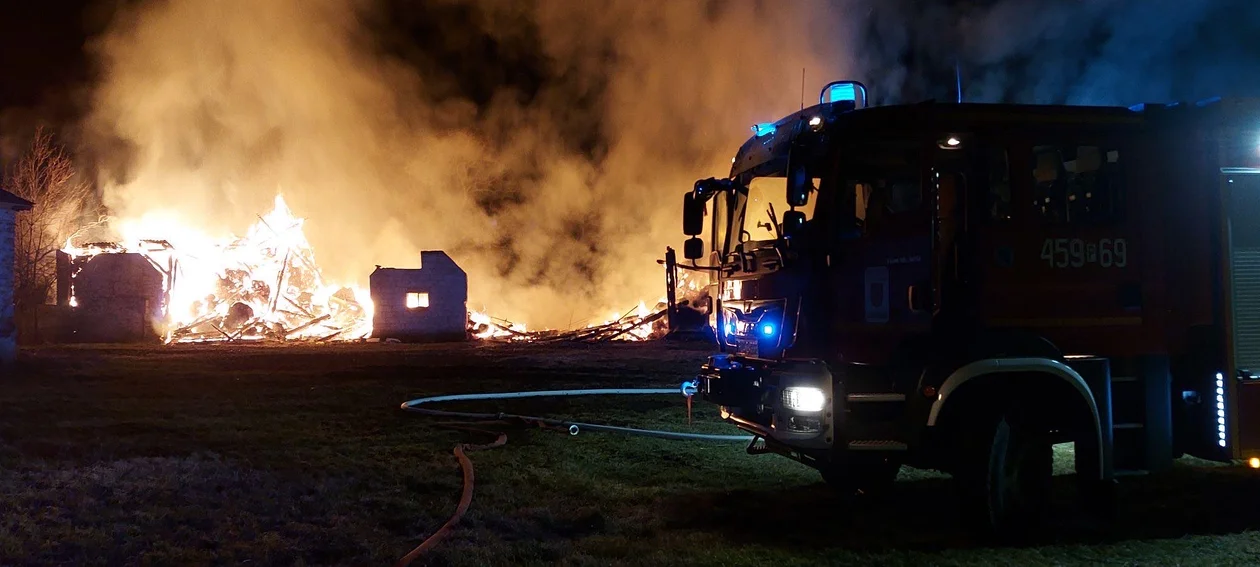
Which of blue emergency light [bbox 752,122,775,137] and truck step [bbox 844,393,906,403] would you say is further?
blue emergency light [bbox 752,122,775,137]

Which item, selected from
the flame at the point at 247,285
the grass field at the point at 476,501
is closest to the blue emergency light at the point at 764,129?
the grass field at the point at 476,501

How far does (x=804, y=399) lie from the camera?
5477 mm

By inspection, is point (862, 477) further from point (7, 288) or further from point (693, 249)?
point (7, 288)

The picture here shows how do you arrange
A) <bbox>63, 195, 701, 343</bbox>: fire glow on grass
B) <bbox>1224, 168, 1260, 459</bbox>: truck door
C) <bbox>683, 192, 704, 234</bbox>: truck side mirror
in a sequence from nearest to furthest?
<bbox>1224, 168, 1260, 459</bbox>: truck door, <bbox>683, 192, 704, 234</bbox>: truck side mirror, <bbox>63, 195, 701, 343</bbox>: fire glow on grass

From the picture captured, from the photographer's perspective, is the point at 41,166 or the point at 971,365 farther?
the point at 41,166

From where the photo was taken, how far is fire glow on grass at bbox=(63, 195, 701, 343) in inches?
1264

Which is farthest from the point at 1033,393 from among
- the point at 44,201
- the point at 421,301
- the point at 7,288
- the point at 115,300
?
the point at 44,201

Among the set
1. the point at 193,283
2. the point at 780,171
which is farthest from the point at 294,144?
the point at 780,171

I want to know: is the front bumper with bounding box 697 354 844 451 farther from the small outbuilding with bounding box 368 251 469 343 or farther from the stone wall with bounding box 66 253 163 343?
the stone wall with bounding box 66 253 163 343

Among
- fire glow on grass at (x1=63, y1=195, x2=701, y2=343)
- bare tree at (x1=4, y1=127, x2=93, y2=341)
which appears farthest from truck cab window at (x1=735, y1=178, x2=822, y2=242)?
bare tree at (x1=4, y1=127, x2=93, y2=341)

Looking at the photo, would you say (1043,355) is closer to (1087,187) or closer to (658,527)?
(1087,187)

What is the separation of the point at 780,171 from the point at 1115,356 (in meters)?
2.76

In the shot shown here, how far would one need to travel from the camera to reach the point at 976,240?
17.5 feet

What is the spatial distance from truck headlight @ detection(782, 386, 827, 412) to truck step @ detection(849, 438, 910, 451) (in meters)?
0.33
